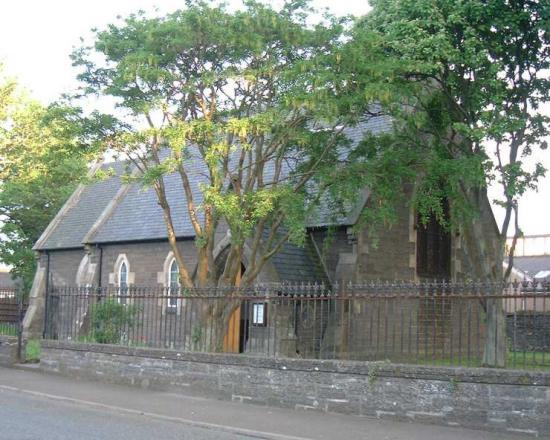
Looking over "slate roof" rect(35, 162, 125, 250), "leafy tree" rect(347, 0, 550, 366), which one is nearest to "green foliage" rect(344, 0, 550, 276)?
"leafy tree" rect(347, 0, 550, 366)

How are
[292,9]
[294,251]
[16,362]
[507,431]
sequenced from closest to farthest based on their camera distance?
1. [507,431]
2. [292,9]
3. [16,362]
4. [294,251]

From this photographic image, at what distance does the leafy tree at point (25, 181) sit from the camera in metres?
34.7

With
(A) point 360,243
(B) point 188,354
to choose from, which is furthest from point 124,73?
(A) point 360,243

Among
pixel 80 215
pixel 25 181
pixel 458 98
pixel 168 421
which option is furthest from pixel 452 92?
pixel 25 181

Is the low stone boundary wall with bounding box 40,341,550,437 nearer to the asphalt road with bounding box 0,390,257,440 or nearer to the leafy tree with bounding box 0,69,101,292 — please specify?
the asphalt road with bounding box 0,390,257,440

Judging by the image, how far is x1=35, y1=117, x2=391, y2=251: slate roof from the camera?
878 inches

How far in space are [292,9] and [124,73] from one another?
3.60 metres

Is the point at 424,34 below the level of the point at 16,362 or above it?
above

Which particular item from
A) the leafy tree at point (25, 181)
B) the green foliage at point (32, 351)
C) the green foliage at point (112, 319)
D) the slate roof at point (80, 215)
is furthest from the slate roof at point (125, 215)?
the green foliage at point (32, 351)

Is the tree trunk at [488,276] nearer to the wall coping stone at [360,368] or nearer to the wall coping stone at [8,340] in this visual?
the wall coping stone at [360,368]

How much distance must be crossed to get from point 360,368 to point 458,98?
6.95 metres

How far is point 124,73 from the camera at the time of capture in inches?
559

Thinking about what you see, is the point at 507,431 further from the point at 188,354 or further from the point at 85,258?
the point at 85,258

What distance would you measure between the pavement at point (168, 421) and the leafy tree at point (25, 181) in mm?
19775
